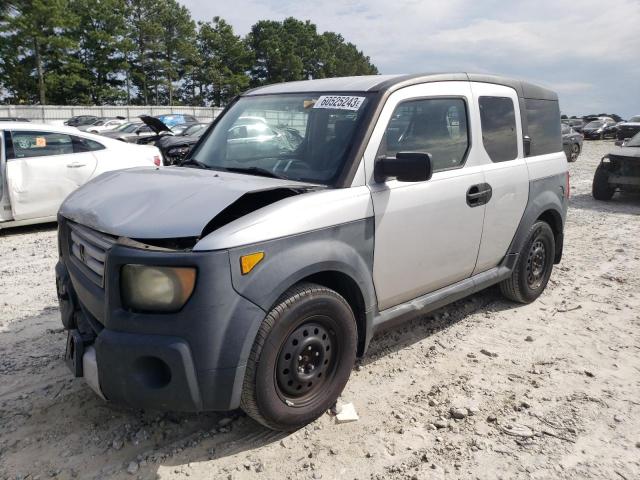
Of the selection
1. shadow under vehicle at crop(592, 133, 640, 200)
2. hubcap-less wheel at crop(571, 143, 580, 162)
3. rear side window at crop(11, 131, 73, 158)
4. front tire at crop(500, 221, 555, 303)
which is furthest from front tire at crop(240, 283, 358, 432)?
hubcap-less wheel at crop(571, 143, 580, 162)

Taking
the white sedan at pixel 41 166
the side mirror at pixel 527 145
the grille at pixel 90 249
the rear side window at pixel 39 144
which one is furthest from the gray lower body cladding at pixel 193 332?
the rear side window at pixel 39 144

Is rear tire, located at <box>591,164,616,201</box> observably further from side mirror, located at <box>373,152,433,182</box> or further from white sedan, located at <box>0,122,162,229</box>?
side mirror, located at <box>373,152,433,182</box>

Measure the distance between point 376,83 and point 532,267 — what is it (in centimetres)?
241

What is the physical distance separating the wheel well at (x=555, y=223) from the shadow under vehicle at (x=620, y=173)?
21.5ft

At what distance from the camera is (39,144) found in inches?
283

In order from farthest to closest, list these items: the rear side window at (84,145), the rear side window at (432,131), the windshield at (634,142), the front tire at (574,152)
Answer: the front tire at (574,152) < the windshield at (634,142) < the rear side window at (84,145) < the rear side window at (432,131)

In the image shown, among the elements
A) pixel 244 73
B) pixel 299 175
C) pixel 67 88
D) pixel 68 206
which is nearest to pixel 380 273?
pixel 299 175

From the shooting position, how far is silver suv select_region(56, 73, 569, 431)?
2404 mm

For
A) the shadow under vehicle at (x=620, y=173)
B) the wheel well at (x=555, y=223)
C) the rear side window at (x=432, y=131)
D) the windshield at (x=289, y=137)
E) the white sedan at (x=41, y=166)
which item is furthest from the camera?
the shadow under vehicle at (x=620, y=173)

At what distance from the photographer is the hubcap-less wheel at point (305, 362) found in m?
2.75

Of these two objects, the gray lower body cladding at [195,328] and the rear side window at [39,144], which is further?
the rear side window at [39,144]

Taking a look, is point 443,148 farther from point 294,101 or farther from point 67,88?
point 67,88

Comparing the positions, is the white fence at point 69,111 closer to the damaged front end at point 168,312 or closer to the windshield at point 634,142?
the windshield at point 634,142

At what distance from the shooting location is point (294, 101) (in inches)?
143
